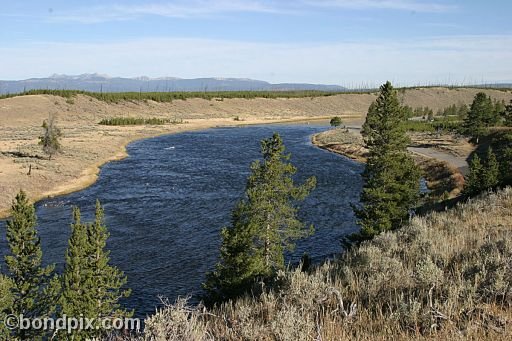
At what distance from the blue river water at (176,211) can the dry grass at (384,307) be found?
17.3m

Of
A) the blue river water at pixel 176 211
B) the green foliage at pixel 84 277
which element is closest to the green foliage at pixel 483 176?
the blue river water at pixel 176 211

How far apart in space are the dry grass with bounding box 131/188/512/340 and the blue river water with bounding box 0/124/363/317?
56.9 ft

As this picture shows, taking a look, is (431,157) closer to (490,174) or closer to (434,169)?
(434,169)

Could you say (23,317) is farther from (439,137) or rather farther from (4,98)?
(4,98)

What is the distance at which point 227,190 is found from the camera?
154ft

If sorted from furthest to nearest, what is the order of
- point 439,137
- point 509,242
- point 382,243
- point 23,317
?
point 439,137, point 23,317, point 382,243, point 509,242

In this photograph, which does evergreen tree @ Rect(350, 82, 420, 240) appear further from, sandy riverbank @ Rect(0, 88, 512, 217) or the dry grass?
sandy riverbank @ Rect(0, 88, 512, 217)

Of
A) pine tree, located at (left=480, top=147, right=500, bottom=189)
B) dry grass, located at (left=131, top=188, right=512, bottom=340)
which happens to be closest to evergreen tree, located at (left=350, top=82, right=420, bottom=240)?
pine tree, located at (left=480, top=147, right=500, bottom=189)

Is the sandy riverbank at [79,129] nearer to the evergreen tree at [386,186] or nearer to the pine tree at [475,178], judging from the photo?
the evergreen tree at [386,186]

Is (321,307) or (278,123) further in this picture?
(278,123)

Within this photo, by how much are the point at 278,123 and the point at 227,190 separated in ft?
286

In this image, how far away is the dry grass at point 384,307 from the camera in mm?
5500

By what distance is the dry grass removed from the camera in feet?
18.0

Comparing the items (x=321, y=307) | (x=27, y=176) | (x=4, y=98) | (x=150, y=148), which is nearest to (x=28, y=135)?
(x=150, y=148)
